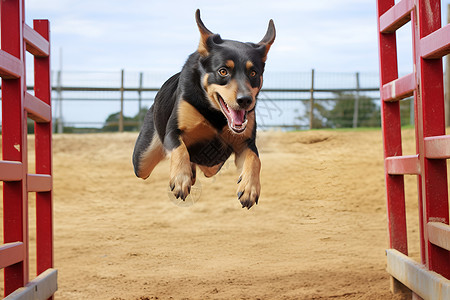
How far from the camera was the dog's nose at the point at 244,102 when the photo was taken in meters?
2.60

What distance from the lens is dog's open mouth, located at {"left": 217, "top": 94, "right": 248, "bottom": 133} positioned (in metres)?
2.68

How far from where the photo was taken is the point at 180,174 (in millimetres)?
2797

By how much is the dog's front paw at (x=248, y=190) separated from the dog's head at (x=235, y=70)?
32 centimetres

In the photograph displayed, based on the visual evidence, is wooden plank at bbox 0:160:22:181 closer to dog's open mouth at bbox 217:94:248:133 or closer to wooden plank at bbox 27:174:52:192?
wooden plank at bbox 27:174:52:192

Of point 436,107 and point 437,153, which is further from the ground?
point 436,107

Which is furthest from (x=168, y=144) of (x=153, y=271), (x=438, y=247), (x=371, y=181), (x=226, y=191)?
(x=371, y=181)

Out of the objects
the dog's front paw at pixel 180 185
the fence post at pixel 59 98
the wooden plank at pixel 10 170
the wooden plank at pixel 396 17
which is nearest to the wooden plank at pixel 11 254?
the wooden plank at pixel 10 170

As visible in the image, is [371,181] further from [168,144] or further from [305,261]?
[168,144]

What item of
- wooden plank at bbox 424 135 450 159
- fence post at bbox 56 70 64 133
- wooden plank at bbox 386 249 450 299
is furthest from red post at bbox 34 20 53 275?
fence post at bbox 56 70 64 133

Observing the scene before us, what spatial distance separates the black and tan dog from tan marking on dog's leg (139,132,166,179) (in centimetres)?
40

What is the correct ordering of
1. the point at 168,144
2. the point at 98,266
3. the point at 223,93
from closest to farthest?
1. the point at 223,93
2. the point at 168,144
3. the point at 98,266

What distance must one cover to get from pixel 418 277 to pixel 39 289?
109 inches

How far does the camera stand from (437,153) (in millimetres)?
3383

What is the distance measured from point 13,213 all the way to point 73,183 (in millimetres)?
8119
